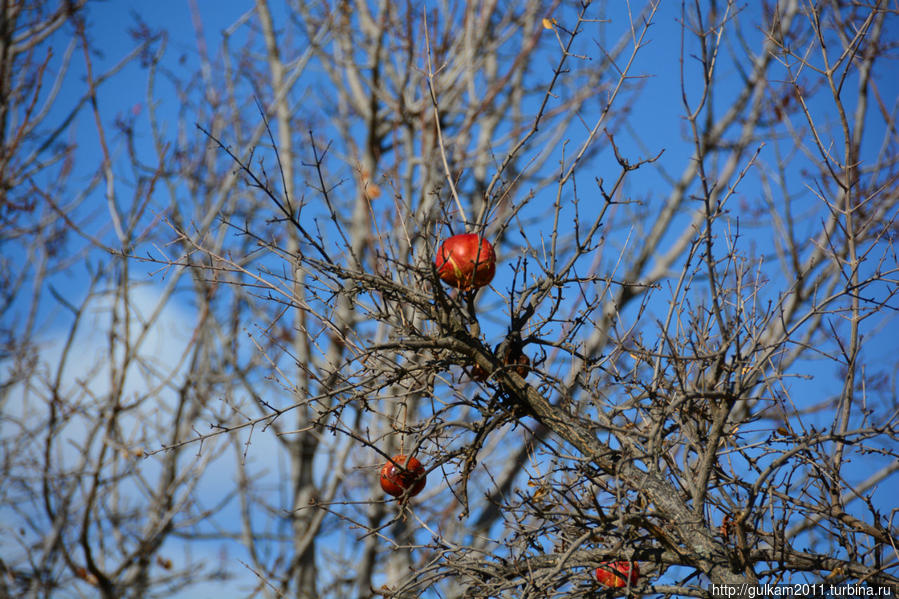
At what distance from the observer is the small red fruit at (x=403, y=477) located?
263cm

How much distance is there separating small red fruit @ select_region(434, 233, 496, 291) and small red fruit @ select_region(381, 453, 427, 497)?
710mm

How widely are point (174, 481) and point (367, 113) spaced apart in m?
4.12

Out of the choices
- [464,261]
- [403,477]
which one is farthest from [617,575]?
[464,261]

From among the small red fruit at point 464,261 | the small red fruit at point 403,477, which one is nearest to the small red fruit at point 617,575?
the small red fruit at point 403,477

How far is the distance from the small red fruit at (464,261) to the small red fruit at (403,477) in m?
0.71

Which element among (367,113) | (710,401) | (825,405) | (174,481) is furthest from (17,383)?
(825,405)

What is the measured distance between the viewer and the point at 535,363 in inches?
105

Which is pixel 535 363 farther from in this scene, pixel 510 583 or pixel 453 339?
pixel 510 583

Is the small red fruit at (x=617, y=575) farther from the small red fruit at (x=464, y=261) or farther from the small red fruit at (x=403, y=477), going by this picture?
the small red fruit at (x=464, y=261)

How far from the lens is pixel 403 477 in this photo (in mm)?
2672

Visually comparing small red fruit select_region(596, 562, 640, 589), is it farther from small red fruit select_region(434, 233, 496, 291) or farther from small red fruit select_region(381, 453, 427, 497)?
small red fruit select_region(434, 233, 496, 291)

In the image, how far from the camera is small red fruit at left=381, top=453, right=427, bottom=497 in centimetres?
263

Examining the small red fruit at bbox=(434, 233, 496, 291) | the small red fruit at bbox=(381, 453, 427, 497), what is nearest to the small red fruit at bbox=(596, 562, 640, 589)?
the small red fruit at bbox=(381, 453, 427, 497)

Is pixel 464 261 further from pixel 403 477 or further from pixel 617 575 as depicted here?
pixel 617 575
